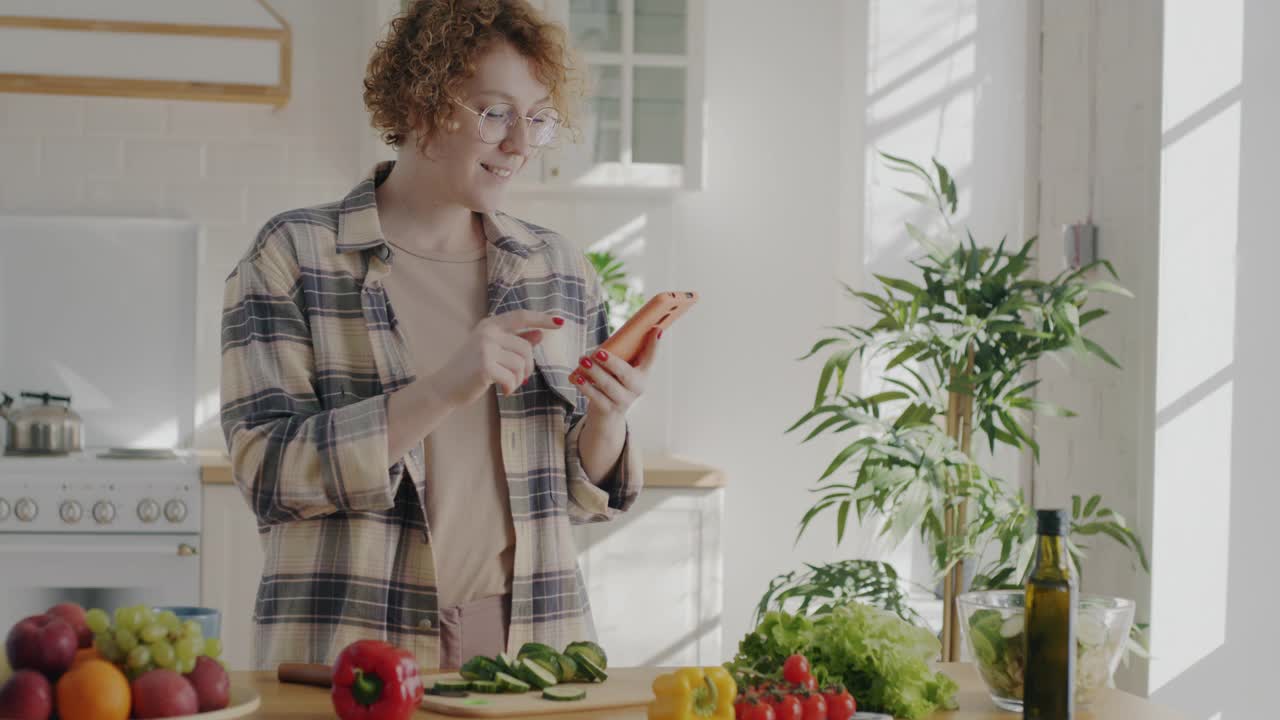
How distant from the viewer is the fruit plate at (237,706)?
3.84ft

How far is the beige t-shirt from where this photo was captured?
172 centimetres

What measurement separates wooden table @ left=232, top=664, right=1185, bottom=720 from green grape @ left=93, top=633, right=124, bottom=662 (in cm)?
18

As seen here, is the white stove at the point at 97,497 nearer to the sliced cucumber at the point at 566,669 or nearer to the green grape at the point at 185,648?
the sliced cucumber at the point at 566,669

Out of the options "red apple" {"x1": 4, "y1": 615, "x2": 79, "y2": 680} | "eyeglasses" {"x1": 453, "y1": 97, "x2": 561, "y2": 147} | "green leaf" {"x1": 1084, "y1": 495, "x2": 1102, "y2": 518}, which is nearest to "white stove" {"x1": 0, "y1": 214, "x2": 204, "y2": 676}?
"eyeglasses" {"x1": 453, "y1": 97, "x2": 561, "y2": 147}

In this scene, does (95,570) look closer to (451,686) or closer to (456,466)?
(456,466)

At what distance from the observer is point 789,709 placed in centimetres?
122

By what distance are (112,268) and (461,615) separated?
2661 millimetres

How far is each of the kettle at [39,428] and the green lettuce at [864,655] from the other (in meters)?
2.80

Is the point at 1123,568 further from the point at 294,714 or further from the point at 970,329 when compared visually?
the point at 294,714

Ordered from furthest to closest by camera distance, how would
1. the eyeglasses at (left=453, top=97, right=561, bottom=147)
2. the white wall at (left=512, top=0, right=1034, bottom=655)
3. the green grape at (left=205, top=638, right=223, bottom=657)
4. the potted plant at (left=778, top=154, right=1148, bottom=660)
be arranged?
1. the white wall at (left=512, top=0, right=1034, bottom=655)
2. the potted plant at (left=778, top=154, right=1148, bottom=660)
3. the eyeglasses at (left=453, top=97, right=561, bottom=147)
4. the green grape at (left=205, top=638, right=223, bottom=657)

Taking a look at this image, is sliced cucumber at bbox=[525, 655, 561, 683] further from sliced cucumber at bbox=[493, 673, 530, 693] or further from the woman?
the woman

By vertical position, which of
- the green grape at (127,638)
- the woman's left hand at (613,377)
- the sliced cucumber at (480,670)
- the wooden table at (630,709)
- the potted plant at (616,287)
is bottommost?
the wooden table at (630,709)

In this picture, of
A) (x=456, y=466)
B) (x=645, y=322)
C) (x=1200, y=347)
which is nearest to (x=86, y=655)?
(x=456, y=466)

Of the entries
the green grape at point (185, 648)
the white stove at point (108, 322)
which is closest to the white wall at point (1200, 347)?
the green grape at point (185, 648)
